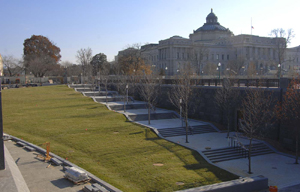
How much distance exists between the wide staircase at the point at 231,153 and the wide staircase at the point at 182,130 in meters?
5.72

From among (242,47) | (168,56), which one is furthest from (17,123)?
(242,47)

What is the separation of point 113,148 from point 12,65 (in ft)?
267

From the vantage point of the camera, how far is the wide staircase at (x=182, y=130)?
82.6 ft

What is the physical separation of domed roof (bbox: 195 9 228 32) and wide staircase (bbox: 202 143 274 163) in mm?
92916

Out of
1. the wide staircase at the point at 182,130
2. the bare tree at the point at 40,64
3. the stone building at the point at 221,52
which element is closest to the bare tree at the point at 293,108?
the wide staircase at the point at 182,130

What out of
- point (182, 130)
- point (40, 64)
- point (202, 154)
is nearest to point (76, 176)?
point (202, 154)

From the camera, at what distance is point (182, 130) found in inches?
1036

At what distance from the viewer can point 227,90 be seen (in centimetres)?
2598

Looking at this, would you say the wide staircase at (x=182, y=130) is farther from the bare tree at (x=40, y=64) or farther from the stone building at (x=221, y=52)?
the bare tree at (x=40, y=64)

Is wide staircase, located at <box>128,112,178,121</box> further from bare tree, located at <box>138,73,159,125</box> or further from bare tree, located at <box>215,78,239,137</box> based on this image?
bare tree, located at <box>215,78,239,137</box>

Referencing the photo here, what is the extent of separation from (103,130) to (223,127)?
12.8 metres

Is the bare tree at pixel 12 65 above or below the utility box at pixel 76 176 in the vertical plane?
above

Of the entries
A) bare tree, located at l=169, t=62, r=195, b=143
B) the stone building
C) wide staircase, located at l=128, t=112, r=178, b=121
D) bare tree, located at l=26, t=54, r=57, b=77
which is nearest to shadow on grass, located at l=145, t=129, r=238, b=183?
bare tree, located at l=169, t=62, r=195, b=143

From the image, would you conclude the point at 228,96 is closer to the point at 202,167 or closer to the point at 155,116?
the point at 155,116
